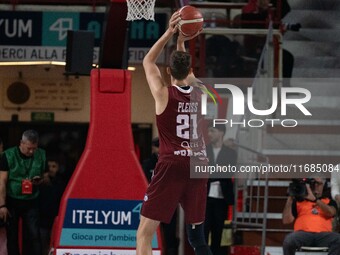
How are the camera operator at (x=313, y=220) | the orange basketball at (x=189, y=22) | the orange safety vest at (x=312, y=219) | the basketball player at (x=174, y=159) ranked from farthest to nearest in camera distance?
1. the orange safety vest at (x=312, y=219)
2. the camera operator at (x=313, y=220)
3. the orange basketball at (x=189, y=22)
4. the basketball player at (x=174, y=159)

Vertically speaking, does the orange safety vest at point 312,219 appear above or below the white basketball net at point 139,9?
below

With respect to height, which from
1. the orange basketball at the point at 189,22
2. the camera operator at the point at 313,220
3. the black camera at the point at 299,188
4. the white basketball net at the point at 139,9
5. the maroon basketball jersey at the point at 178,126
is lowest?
the camera operator at the point at 313,220

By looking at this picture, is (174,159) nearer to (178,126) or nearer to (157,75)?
(178,126)

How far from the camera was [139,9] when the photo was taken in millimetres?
12891

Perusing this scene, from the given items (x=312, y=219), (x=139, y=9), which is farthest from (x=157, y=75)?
(x=312, y=219)

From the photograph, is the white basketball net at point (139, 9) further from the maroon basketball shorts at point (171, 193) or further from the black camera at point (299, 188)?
the black camera at point (299, 188)

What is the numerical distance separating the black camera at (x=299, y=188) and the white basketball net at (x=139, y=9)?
12.5 feet

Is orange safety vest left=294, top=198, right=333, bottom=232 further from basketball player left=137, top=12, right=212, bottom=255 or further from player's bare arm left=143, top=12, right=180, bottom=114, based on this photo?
player's bare arm left=143, top=12, right=180, bottom=114

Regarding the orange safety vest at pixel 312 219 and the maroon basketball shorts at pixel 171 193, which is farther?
the orange safety vest at pixel 312 219

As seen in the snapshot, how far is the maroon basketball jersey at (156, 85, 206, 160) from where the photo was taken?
1159 cm

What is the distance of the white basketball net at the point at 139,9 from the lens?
12.8 m

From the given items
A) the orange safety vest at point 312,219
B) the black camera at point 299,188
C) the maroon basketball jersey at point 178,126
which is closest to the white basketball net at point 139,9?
the maroon basketball jersey at point 178,126

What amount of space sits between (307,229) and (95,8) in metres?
6.02

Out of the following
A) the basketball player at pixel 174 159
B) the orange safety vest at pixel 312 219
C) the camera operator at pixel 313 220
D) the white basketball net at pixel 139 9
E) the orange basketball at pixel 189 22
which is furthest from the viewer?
the orange safety vest at pixel 312 219
